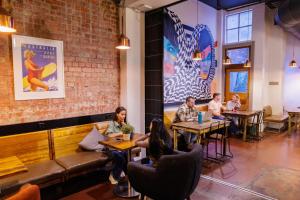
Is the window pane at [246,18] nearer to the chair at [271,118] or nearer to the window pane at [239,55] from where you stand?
the window pane at [239,55]

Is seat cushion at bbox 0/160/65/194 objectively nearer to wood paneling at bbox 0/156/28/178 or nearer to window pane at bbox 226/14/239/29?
wood paneling at bbox 0/156/28/178

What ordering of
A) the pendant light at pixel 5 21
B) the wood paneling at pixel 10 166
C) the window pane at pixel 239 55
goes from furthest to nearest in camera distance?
the window pane at pixel 239 55 < the wood paneling at pixel 10 166 < the pendant light at pixel 5 21

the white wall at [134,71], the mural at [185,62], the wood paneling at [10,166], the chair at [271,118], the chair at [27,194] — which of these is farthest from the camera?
the chair at [271,118]

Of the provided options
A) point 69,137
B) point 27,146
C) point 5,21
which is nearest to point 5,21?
point 5,21

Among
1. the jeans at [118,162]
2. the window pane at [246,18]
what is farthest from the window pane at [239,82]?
the jeans at [118,162]

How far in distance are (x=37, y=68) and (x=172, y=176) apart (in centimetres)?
256

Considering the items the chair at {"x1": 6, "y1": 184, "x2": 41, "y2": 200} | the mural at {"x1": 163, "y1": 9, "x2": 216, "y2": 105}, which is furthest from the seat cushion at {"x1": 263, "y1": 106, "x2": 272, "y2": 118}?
the chair at {"x1": 6, "y1": 184, "x2": 41, "y2": 200}

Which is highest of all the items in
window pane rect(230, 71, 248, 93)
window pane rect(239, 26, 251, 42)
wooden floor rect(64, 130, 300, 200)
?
window pane rect(239, 26, 251, 42)

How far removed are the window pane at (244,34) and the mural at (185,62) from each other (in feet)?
3.57

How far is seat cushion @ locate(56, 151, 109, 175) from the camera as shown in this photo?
3.02 m

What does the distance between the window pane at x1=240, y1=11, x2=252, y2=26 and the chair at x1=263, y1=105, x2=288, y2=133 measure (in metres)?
2.81

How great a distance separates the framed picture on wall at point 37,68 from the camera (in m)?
3.11

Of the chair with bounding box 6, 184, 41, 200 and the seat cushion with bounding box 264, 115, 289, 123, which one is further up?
the chair with bounding box 6, 184, 41, 200

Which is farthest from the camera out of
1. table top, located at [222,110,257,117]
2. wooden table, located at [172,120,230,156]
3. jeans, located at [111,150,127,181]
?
table top, located at [222,110,257,117]
